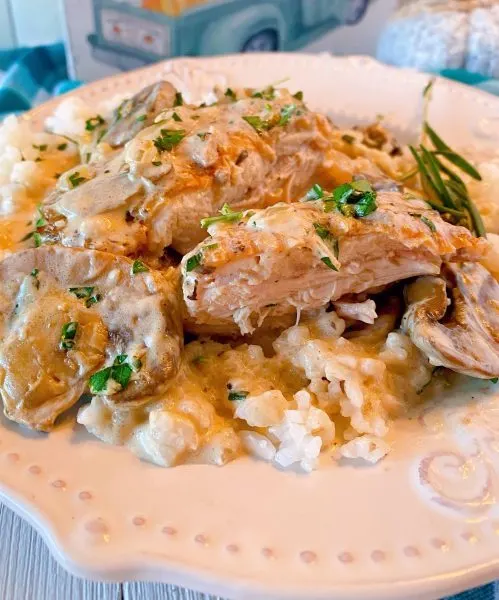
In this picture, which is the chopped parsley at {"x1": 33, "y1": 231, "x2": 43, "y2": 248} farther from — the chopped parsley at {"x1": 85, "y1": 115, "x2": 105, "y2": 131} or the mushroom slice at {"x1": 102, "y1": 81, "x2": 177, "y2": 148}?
the chopped parsley at {"x1": 85, "y1": 115, "x2": 105, "y2": 131}

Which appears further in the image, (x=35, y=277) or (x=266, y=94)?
(x=266, y=94)

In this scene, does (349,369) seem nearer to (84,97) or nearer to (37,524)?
(37,524)

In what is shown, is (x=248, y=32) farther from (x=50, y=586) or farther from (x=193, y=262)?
(x=50, y=586)

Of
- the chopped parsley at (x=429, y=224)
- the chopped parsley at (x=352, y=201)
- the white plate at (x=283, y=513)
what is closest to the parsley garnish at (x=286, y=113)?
the chopped parsley at (x=352, y=201)

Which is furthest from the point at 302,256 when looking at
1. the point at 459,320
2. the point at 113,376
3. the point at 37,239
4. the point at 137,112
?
the point at 137,112

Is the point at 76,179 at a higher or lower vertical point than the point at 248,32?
higher

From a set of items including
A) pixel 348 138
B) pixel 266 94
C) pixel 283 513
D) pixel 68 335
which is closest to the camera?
pixel 283 513

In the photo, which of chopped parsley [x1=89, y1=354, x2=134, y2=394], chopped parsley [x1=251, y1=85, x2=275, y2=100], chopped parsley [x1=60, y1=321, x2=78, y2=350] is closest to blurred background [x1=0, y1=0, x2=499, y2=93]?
chopped parsley [x1=251, y1=85, x2=275, y2=100]
